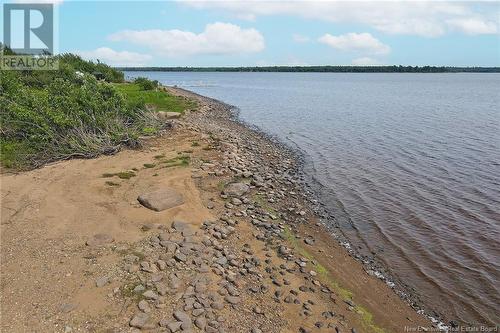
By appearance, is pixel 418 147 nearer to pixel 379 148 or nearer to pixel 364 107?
pixel 379 148

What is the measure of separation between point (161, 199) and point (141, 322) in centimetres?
717

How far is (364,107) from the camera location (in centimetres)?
5994

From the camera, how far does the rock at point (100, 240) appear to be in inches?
497

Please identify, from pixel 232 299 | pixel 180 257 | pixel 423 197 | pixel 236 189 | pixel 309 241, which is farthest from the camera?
pixel 423 197

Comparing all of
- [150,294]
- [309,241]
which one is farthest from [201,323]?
[309,241]

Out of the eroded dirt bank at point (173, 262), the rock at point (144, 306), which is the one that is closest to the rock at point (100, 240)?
the eroded dirt bank at point (173, 262)

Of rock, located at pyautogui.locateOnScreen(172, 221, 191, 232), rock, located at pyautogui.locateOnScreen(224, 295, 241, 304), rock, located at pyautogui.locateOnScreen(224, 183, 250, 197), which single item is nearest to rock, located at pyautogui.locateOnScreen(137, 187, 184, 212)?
rock, located at pyautogui.locateOnScreen(172, 221, 191, 232)

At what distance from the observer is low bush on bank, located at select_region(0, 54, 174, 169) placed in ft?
69.8

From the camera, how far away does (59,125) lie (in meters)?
22.3

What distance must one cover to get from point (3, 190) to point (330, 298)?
46.9 ft

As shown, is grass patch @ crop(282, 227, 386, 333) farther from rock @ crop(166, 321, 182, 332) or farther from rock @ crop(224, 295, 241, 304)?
rock @ crop(166, 321, 182, 332)

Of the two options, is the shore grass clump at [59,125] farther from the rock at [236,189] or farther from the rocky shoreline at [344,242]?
the rocky shoreline at [344,242]

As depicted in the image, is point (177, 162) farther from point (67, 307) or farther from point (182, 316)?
point (182, 316)

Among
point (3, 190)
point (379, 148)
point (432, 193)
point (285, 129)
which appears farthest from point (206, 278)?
point (285, 129)
